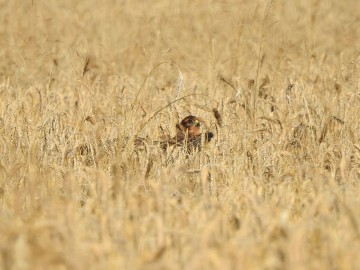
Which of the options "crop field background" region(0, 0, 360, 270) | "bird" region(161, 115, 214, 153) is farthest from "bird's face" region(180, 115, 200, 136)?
"crop field background" region(0, 0, 360, 270)

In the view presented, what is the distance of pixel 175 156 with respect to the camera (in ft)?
11.6

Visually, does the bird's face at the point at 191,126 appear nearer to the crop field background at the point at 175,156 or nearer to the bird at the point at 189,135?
the bird at the point at 189,135

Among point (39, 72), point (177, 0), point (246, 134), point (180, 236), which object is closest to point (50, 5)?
point (177, 0)

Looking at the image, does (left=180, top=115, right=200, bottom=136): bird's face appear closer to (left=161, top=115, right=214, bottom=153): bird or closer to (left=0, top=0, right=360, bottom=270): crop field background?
(left=161, top=115, right=214, bottom=153): bird

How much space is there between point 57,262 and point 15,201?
80cm

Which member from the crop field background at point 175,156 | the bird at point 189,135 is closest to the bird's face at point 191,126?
the bird at point 189,135

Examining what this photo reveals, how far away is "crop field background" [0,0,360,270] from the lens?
1962 millimetres

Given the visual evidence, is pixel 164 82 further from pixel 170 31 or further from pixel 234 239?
pixel 234 239

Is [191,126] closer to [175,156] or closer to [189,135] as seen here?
[189,135]

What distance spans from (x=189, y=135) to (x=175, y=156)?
0.68 feet

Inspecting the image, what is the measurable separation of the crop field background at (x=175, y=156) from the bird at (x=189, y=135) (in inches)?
3.7

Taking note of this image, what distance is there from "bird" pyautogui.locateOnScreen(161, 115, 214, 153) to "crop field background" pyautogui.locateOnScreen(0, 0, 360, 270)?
3.7 inches

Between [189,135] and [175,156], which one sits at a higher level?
[189,135]

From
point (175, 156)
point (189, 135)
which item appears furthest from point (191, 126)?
point (175, 156)
